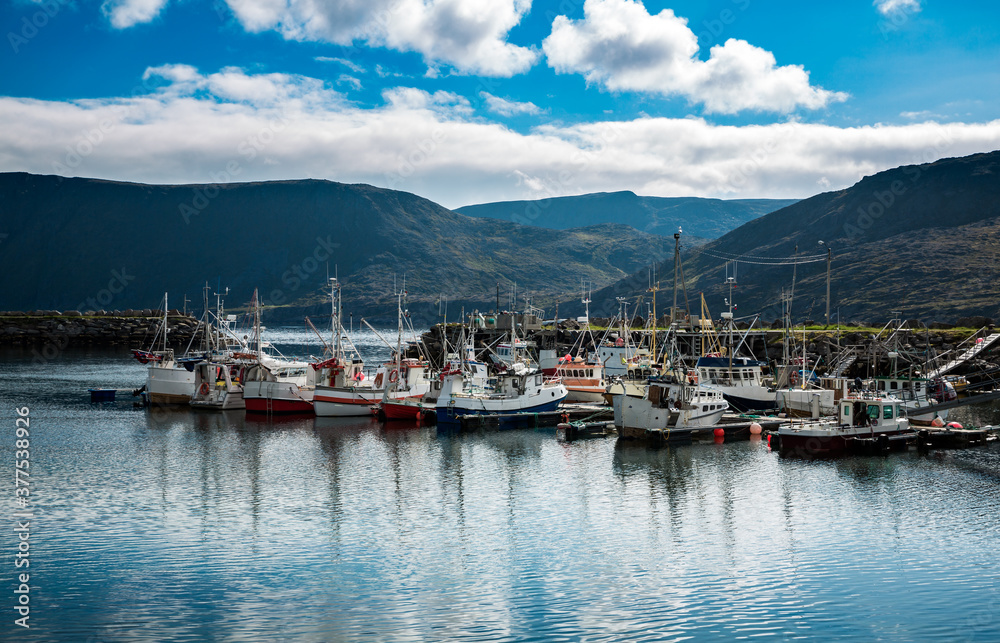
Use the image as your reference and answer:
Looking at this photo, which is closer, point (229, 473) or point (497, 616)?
point (497, 616)

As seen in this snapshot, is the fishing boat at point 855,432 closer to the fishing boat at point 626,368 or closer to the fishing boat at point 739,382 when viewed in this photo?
the fishing boat at point 626,368

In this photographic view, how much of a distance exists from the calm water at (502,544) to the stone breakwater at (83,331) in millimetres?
139139

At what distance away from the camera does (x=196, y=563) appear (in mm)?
28328

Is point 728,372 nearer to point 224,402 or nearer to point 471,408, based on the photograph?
point 471,408

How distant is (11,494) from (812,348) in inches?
3605

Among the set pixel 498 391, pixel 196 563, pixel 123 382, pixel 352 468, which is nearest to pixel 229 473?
pixel 352 468

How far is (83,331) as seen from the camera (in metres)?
188

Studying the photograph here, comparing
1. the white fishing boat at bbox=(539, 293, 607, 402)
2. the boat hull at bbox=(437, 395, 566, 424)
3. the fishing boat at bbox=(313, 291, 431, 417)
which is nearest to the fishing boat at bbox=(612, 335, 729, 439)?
the boat hull at bbox=(437, 395, 566, 424)

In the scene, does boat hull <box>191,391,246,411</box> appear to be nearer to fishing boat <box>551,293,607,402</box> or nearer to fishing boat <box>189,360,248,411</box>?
fishing boat <box>189,360,248,411</box>

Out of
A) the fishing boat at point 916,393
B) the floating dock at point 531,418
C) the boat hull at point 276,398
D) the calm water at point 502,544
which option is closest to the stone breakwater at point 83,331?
the boat hull at point 276,398

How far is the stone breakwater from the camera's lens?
176000mm

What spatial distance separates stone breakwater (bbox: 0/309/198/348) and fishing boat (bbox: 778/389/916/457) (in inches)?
5799

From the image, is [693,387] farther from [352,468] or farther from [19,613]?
[19,613]

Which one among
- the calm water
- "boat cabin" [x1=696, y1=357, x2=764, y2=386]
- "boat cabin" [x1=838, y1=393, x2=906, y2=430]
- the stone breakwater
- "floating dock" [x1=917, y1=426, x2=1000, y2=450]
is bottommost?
the calm water
